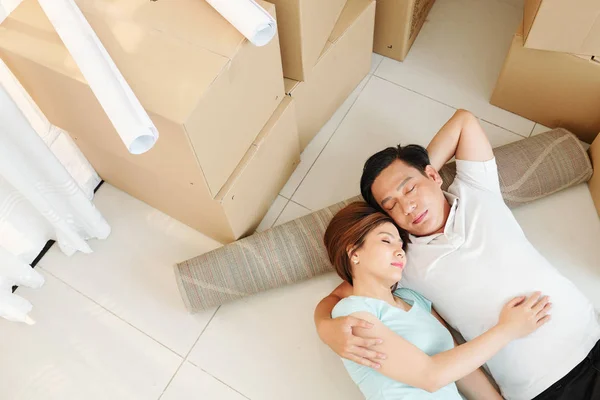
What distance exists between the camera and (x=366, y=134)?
1.77 meters

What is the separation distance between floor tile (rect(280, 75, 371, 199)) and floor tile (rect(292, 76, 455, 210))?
2 cm

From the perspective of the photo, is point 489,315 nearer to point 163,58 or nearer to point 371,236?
point 371,236

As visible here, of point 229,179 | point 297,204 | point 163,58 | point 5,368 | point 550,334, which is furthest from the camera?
point 297,204

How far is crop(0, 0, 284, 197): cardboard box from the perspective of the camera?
3.59 ft

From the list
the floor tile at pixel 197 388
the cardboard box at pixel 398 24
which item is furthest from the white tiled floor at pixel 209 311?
the cardboard box at pixel 398 24

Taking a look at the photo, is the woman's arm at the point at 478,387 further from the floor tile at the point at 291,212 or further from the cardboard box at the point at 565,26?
the cardboard box at the point at 565,26

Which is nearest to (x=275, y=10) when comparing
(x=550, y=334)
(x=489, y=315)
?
(x=489, y=315)

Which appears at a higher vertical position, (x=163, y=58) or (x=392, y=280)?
(x=163, y=58)

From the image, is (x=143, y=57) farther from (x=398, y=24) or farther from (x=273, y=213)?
(x=398, y=24)

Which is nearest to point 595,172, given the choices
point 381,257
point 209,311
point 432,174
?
point 432,174

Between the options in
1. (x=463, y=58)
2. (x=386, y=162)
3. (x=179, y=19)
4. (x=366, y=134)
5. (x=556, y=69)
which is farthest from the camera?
(x=463, y=58)

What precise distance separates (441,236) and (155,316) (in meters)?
0.81

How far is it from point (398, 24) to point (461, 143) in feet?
1.89

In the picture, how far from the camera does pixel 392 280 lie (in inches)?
47.4
